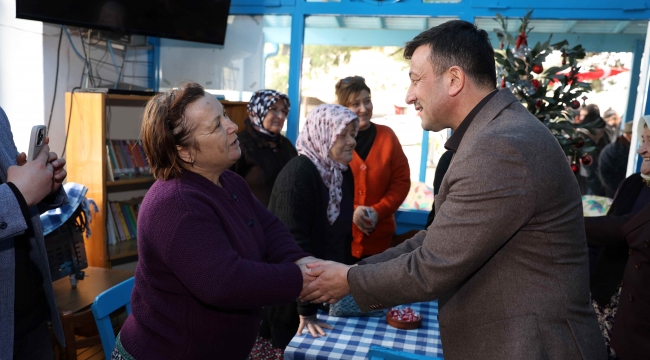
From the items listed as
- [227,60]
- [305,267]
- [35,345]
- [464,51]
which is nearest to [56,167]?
[35,345]

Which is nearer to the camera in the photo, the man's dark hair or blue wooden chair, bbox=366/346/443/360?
the man's dark hair

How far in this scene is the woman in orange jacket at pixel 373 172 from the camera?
3.26 metres

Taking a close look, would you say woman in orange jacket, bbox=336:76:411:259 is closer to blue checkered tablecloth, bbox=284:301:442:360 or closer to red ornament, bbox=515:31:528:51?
red ornament, bbox=515:31:528:51

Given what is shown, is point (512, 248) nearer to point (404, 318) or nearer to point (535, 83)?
point (404, 318)

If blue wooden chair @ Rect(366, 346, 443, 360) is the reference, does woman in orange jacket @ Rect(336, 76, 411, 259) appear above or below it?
above

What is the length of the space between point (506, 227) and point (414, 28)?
335 cm

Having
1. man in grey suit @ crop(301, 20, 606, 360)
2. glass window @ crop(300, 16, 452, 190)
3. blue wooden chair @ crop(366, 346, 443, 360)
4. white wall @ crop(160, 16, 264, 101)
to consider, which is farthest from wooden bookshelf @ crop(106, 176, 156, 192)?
man in grey suit @ crop(301, 20, 606, 360)

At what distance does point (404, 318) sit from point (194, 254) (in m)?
0.92

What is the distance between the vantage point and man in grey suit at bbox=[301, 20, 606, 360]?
120 centimetres

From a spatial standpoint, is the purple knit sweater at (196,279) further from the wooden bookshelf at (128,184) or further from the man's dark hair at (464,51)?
the wooden bookshelf at (128,184)

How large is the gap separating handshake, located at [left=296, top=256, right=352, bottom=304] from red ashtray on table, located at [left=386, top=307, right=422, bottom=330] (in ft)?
1.11

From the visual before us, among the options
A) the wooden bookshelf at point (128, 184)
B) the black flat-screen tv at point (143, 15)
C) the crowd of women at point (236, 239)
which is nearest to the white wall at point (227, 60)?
the black flat-screen tv at point (143, 15)

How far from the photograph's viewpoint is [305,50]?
4.40 metres

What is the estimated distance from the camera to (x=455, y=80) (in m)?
1.38
